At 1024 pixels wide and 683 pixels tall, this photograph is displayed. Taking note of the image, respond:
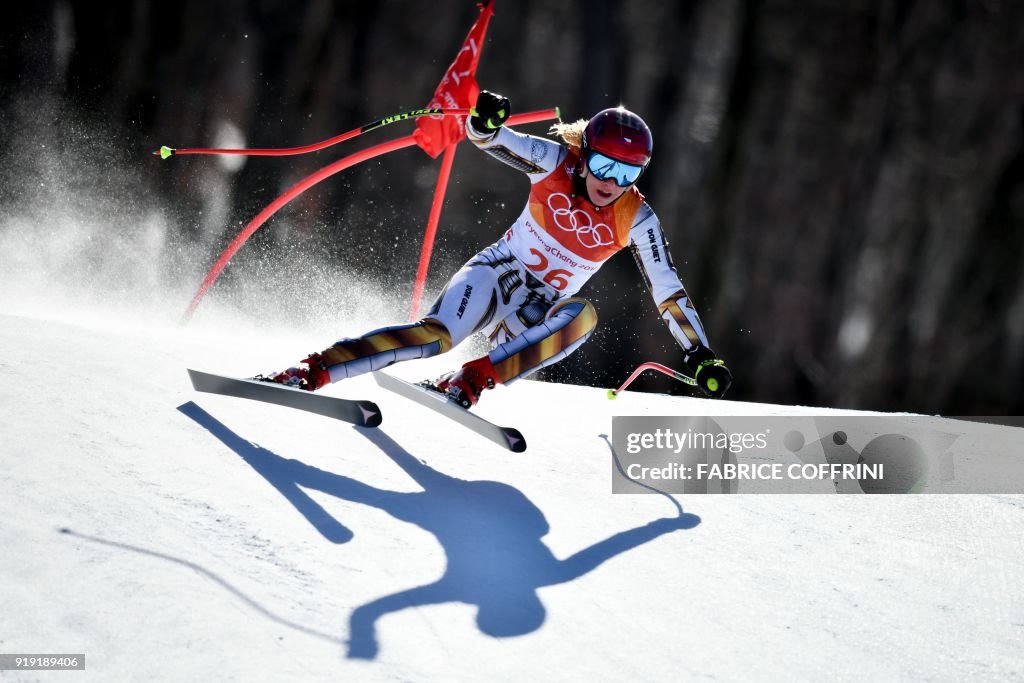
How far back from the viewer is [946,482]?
11.2 feet

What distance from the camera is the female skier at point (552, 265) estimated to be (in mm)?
3281

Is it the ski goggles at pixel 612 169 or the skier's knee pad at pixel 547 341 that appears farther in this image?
the ski goggles at pixel 612 169

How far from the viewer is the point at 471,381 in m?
3.20

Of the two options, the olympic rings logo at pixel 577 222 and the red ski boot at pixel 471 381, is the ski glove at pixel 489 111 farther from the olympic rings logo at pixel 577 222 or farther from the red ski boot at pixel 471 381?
the red ski boot at pixel 471 381

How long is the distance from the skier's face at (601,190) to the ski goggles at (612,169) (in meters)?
0.02

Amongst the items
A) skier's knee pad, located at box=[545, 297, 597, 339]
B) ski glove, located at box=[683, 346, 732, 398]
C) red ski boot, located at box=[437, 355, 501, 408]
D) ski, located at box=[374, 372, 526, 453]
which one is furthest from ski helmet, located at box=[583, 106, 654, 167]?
ski, located at box=[374, 372, 526, 453]

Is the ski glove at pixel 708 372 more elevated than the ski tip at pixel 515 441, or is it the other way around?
the ski glove at pixel 708 372

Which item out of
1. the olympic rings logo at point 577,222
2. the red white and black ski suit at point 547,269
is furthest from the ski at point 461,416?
the olympic rings logo at point 577,222

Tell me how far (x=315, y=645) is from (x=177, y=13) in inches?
281

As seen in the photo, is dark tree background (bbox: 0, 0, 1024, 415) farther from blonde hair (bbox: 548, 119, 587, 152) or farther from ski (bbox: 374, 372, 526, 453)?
ski (bbox: 374, 372, 526, 453)

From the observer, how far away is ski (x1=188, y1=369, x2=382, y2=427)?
2.75 meters

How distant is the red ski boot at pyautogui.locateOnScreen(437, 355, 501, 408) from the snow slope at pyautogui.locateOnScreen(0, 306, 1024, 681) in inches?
6.3

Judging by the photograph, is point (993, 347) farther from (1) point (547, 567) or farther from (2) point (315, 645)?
(2) point (315, 645)

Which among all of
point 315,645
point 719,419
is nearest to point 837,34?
point 719,419
